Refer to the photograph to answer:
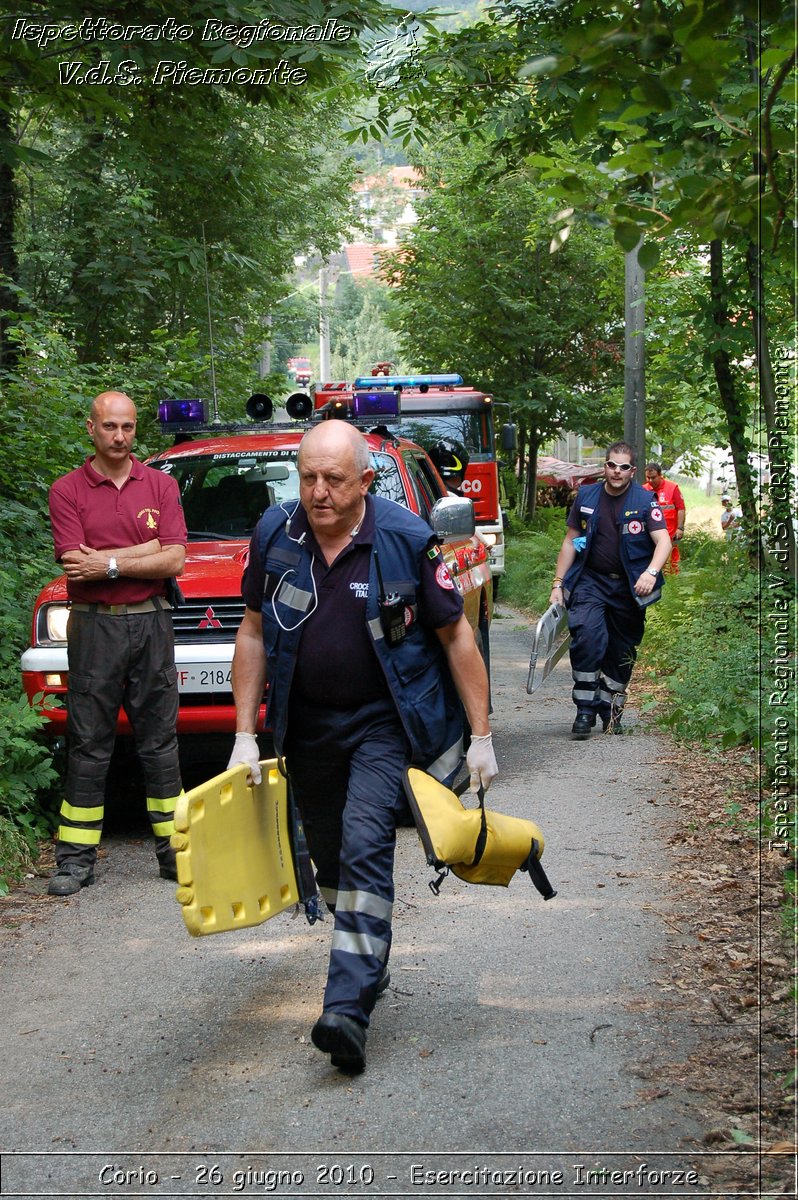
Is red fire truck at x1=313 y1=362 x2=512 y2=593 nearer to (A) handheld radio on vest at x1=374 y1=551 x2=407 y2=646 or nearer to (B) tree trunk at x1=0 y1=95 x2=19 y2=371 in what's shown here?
(B) tree trunk at x1=0 y1=95 x2=19 y2=371

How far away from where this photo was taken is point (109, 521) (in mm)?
6547

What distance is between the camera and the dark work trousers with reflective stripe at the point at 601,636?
9867mm

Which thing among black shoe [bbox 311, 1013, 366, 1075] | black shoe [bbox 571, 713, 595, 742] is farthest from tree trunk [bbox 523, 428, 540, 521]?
black shoe [bbox 311, 1013, 366, 1075]

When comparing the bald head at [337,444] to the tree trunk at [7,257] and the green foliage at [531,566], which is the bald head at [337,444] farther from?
the green foliage at [531,566]

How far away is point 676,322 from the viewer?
13.1 meters

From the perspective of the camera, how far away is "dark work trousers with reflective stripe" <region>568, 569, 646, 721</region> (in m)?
9.87

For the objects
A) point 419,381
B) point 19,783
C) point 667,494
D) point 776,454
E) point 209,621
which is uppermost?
point 419,381

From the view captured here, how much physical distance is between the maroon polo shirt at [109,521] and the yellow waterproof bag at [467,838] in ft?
8.06

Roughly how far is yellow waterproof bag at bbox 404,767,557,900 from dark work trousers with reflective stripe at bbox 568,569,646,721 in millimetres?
5170

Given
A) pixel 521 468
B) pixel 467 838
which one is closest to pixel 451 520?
pixel 467 838

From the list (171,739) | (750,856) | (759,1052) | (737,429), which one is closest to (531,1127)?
(759,1052)

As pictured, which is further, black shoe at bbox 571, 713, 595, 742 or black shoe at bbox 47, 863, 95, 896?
black shoe at bbox 571, 713, 595, 742

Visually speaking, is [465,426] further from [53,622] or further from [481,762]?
[481,762]

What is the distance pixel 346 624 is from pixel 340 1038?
4.10 feet
